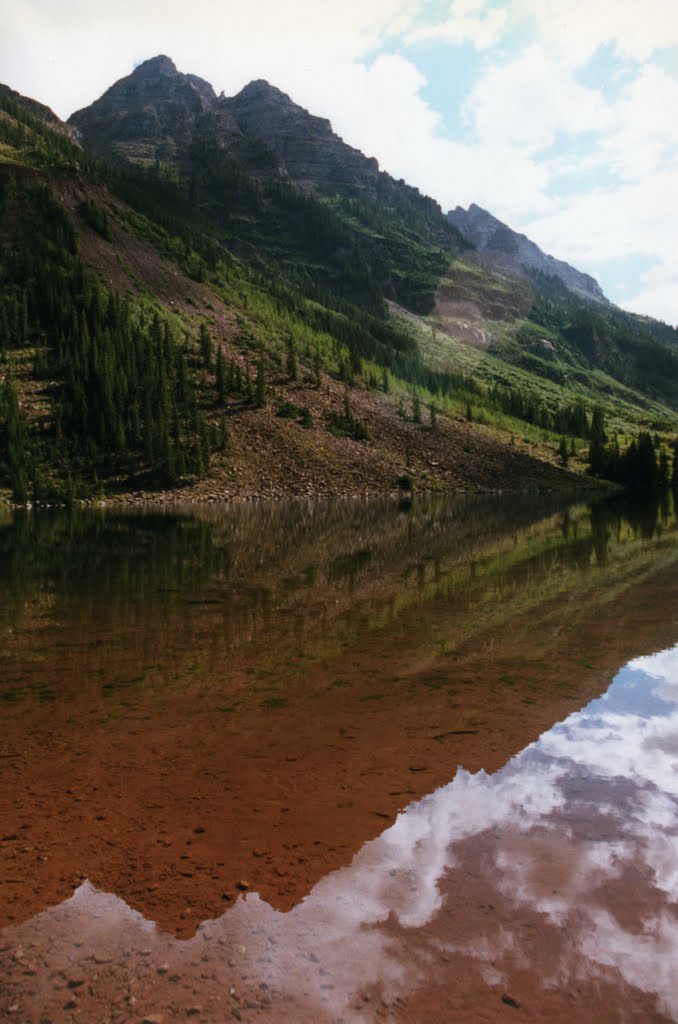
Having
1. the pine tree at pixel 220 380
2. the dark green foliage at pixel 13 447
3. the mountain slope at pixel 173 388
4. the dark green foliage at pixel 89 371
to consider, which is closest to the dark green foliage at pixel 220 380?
the pine tree at pixel 220 380

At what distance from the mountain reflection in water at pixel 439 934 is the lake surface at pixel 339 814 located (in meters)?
0.02

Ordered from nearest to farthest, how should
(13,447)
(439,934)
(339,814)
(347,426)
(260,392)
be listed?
(439,934) < (339,814) < (13,447) < (260,392) < (347,426)

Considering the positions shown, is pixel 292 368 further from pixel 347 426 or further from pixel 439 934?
pixel 439 934

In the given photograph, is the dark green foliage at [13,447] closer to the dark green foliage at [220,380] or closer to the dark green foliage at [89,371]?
the dark green foliage at [89,371]

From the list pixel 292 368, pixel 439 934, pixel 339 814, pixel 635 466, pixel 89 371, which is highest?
pixel 292 368

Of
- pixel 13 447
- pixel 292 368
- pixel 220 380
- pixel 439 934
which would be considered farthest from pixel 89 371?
pixel 439 934

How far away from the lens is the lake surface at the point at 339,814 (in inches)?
199

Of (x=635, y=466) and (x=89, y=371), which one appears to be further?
(x=635, y=466)

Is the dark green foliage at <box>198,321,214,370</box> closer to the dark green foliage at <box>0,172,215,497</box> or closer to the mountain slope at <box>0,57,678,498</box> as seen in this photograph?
the mountain slope at <box>0,57,678,498</box>

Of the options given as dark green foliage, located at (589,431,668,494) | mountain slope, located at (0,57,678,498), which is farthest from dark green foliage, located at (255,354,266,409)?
dark green foliage, located at (589,431,668,494)

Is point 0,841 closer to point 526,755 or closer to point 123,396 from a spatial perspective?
point 526,755

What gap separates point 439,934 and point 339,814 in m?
2.28

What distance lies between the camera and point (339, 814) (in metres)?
7.68

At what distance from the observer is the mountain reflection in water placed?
485 cm
